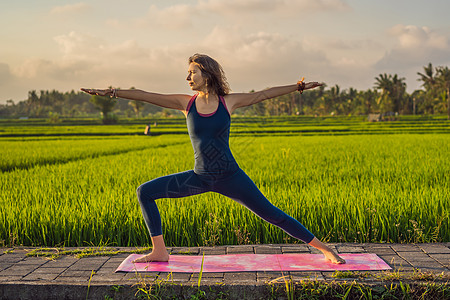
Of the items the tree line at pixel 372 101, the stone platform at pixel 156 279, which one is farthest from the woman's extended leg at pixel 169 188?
the tree line at pixel 372 101

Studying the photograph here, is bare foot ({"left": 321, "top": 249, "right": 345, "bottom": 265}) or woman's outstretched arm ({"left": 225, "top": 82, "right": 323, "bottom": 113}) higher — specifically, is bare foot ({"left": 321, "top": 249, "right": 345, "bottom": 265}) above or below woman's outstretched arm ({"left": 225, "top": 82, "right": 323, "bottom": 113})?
below

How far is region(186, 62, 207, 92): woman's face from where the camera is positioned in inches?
118

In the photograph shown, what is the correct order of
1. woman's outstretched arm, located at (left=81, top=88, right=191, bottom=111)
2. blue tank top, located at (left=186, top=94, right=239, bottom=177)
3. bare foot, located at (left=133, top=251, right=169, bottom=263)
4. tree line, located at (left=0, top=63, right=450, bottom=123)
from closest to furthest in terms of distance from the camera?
blue tank top, located at (left=186, top=94, right=239, bottom=177) < woman's outstretched arm, located at (left=81, top=88, right=191, bottom=111) < bare foot, located at (left=133, top=251, right=169, bottom=263) < tree line, located at (left=0, top=63, right=450, bottom=123)

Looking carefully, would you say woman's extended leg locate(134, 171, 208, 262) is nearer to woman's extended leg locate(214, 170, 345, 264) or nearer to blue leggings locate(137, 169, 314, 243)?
blue leggings locate(137, 169, 314, 243)

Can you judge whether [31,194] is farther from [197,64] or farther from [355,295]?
[355,295]

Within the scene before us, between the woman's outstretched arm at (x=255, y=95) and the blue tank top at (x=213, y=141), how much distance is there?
7 centimetres

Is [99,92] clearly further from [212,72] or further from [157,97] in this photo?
[212,72]

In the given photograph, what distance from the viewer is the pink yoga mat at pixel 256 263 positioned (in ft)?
10.0

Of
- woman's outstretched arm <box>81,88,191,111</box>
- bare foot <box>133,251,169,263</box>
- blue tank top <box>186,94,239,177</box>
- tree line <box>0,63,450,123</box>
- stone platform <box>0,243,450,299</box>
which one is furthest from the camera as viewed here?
tree line <box>0,63,450,123</box>

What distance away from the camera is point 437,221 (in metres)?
4.32

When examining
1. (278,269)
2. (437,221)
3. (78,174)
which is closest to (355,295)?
(278,269)

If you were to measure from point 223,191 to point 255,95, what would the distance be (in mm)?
698

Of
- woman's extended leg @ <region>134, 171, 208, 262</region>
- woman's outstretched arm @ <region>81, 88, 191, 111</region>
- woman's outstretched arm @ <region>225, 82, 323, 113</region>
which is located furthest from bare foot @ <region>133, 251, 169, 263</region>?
woman's outstretched arm @ <region>225, 82, 323, 113</region>

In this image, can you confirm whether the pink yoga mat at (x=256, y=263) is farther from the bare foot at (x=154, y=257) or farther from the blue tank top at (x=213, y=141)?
the blue tank top at (x=213, y=141)
